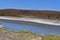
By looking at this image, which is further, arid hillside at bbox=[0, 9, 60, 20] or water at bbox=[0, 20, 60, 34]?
arid hillside at bbox=[0, 9, 60, 20]

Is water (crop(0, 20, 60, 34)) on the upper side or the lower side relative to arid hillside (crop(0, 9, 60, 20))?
upper

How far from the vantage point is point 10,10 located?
4975cm

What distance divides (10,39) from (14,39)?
19cm

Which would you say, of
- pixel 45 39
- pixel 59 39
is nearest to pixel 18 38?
pixel 45 39

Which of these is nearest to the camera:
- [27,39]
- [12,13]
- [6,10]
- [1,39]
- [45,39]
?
[1,39]

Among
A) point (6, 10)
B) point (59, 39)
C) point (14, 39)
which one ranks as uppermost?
point (14, 39)

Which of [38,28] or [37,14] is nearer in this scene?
[38,28]

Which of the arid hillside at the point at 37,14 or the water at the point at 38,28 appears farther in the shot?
the arid hillside at the point at 37,14

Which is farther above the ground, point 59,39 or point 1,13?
point 59,39

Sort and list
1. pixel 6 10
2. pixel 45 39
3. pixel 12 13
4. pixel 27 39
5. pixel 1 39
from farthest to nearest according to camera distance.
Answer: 1. pixel 6 10
2. pixel 12 13
3. pixel 45 39
4. pixel 27 39
5. pixel 1 39

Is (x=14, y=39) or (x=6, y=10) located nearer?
(x=14, y=39)

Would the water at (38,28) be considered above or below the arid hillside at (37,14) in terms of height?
above

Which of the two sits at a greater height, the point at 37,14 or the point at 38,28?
the point at 38,28

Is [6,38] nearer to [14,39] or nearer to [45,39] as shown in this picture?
[14,39]
